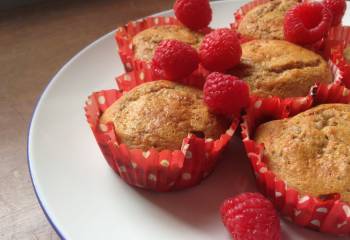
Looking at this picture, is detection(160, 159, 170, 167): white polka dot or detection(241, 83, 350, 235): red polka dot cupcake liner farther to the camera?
detection(160, 159, 170, 167): white polka dot

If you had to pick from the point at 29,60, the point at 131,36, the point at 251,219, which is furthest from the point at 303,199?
the point at 29,60

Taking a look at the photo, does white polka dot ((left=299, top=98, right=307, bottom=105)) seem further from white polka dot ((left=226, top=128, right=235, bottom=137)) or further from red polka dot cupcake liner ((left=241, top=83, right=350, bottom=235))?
white polka dot ((left=226, top=128, right=235, bottom=137))

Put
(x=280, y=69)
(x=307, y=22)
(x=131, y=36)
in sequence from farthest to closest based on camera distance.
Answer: (x=131, y=36) → (x=307, y=22) → (x=280, y=69)

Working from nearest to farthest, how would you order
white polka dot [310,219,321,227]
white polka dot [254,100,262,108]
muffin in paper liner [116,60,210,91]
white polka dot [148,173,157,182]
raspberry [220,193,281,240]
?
raspberry [220,193,281,240] → white polka dot [310,219,321,227] → white polka dot [148,173,157,182] → white polka dot [254,100,262,108] → muffin in paper liner [116,60,210,91]

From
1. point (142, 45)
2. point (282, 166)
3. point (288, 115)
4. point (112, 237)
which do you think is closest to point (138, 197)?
point (112, 237)

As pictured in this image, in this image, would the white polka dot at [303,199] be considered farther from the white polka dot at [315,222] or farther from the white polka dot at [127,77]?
the white polka dot at [127,77]

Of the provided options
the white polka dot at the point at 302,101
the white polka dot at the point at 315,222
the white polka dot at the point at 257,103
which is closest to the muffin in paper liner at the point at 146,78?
the white polka dot at the point at 257,103

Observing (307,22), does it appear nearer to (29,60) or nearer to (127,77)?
(127,77)

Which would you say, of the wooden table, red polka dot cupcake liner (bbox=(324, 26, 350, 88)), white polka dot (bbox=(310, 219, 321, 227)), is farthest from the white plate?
red polka dot cupcake liner (bbox=(324, 26, 350, 88))
